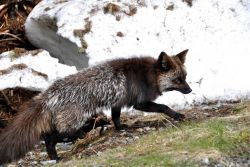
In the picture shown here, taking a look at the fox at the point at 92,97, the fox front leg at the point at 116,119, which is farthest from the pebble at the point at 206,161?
the fox front leg at the point at 116,119

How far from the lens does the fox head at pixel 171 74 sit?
9.80m

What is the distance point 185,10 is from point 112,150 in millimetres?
5242

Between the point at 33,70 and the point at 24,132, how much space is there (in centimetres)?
394

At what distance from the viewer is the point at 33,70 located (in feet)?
40.5

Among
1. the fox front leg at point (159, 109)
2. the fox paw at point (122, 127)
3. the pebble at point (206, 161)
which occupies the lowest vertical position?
the pebble at point (206, 161)

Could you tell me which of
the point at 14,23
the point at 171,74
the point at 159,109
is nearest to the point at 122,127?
the point at 159,109

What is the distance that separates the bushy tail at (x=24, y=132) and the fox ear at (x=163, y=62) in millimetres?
2065

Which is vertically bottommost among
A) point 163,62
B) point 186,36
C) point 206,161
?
A: point 206,161

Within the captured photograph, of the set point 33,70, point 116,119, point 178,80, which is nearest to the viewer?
point 116,119

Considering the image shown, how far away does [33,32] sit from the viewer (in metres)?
13.2

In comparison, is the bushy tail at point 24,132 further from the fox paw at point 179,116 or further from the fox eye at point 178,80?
the fox eye at point 178,80

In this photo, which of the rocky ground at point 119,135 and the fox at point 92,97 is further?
the rocky ground at point 119,135

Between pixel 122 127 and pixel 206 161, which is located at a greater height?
pixel 122 127

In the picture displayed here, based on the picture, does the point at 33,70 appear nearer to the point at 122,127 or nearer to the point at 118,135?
the point at 122,127
